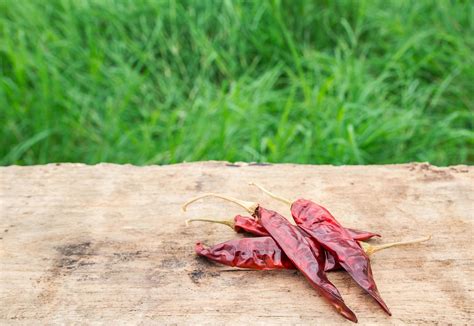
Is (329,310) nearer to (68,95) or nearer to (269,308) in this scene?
(269,308)

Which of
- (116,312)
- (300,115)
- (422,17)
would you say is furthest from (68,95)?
(116,312)

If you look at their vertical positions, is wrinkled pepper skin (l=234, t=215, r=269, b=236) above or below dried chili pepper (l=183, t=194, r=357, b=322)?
below

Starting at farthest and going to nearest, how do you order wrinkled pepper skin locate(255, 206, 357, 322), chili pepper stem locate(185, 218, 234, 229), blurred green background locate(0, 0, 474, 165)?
1. blurred green background locate(0, 0, 474, 165)
2. chili pepper stem locate(185, 218, 234, 229)
3. wrinkled pepper skin locate(255, 206, 357, 322)

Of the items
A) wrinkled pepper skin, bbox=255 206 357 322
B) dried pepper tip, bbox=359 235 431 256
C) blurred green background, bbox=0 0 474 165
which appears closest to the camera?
wrinkled pepper skin, bbox=255 206 357 322

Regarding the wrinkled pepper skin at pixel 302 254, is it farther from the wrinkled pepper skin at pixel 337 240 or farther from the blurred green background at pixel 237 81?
the blurred green background at pixel 237 81

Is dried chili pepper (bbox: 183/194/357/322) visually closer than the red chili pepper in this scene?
Yes

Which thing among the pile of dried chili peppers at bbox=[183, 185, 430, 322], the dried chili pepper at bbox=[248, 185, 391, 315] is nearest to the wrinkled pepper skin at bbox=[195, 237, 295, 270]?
the pile of dried chili peppers at bbox=[183, 185, 430, 322]

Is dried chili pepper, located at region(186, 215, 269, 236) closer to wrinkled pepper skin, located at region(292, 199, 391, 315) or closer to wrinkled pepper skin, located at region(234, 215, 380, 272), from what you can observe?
wrinkled pepper skin, located at region(234, 215, 380, 272)

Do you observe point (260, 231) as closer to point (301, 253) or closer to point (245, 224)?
point (245, 224)
